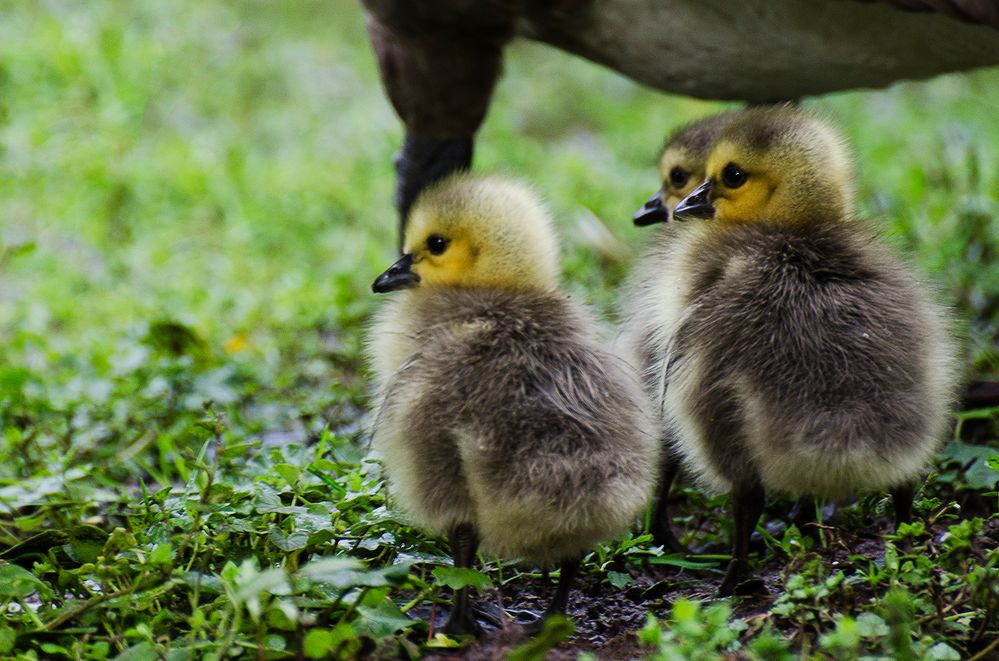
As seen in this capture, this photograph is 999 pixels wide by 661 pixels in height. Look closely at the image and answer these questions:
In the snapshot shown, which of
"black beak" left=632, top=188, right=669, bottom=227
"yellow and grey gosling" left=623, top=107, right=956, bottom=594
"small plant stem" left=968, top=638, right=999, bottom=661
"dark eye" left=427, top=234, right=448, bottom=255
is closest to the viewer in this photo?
"small plant stem" left=968, top=638, right=999, bottom=661

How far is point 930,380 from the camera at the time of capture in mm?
2684

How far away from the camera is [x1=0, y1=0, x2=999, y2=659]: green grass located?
2.44 meters

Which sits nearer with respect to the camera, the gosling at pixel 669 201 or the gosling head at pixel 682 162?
the gosling at pixel 669 201

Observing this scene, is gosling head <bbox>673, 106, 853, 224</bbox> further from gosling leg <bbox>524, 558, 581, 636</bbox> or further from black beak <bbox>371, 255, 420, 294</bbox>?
gosling leg <bbox>524, 558, 581, 636</bbox>

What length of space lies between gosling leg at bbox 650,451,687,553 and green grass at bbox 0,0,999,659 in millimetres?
144

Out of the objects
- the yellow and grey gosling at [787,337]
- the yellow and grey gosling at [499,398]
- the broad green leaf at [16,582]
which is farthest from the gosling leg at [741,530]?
the broad green leaf at [16,582]

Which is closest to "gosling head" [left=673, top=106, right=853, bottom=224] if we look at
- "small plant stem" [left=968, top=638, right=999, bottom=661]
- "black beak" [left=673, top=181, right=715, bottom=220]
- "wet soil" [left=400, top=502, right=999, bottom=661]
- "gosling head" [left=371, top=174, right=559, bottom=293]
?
"black beak" [left=673, top=181, right=715, bottom=220]

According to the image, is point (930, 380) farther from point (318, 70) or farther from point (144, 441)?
point (318, 70)

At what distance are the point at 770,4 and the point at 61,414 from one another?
243 cm

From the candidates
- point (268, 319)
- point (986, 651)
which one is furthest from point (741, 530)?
point (268, 319)

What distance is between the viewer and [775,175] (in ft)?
9.56

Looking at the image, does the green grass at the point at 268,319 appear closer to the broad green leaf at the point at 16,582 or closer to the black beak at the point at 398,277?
the broad green leaf at the point at 16,582

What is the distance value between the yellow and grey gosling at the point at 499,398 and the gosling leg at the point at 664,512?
457 mm

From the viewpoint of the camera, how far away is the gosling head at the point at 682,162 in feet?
11.1
